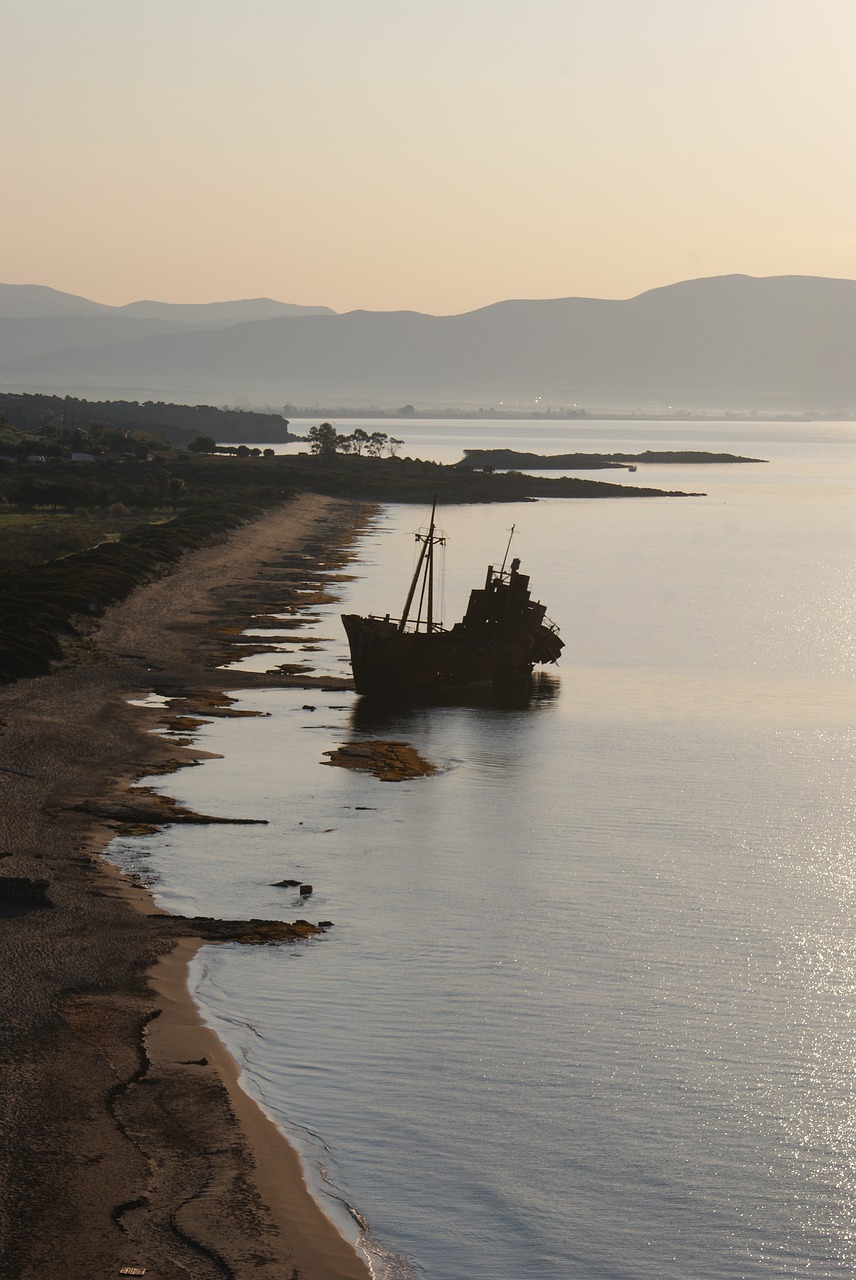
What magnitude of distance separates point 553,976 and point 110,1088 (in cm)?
854

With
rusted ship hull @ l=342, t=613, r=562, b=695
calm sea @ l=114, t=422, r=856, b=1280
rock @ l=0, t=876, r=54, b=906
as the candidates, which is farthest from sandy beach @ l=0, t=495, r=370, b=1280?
rusted ship hull @ l=342, t=613, r=562, b=695

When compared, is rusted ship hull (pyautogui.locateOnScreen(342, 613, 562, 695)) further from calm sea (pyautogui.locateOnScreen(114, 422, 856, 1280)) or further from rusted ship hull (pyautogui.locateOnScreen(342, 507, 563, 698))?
calm sea (pyautogui.locateOnScreen(114, 422, 856, 1280))

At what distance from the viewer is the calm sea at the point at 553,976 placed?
16.3 meters

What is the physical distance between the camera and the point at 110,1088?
56.4 feet

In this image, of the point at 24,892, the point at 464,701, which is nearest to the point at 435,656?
the point at 464,701

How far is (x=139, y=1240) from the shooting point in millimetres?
13953

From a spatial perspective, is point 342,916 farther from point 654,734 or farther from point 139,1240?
point 654,734

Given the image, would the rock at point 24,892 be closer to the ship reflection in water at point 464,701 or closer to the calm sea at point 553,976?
the calm sea at point 553,976

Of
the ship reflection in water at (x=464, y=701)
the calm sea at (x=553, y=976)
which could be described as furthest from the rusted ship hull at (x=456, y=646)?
the calm sea at (x=553, y=976)

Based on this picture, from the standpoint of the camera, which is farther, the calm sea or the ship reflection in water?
the ship reflection in water

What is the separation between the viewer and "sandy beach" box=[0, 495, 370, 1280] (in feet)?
46.2

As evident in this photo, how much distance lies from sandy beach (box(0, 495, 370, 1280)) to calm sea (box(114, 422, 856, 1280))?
733 mm

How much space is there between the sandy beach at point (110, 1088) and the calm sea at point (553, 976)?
2.41ft

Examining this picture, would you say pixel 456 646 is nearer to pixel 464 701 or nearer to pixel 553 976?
pixel 464 701
